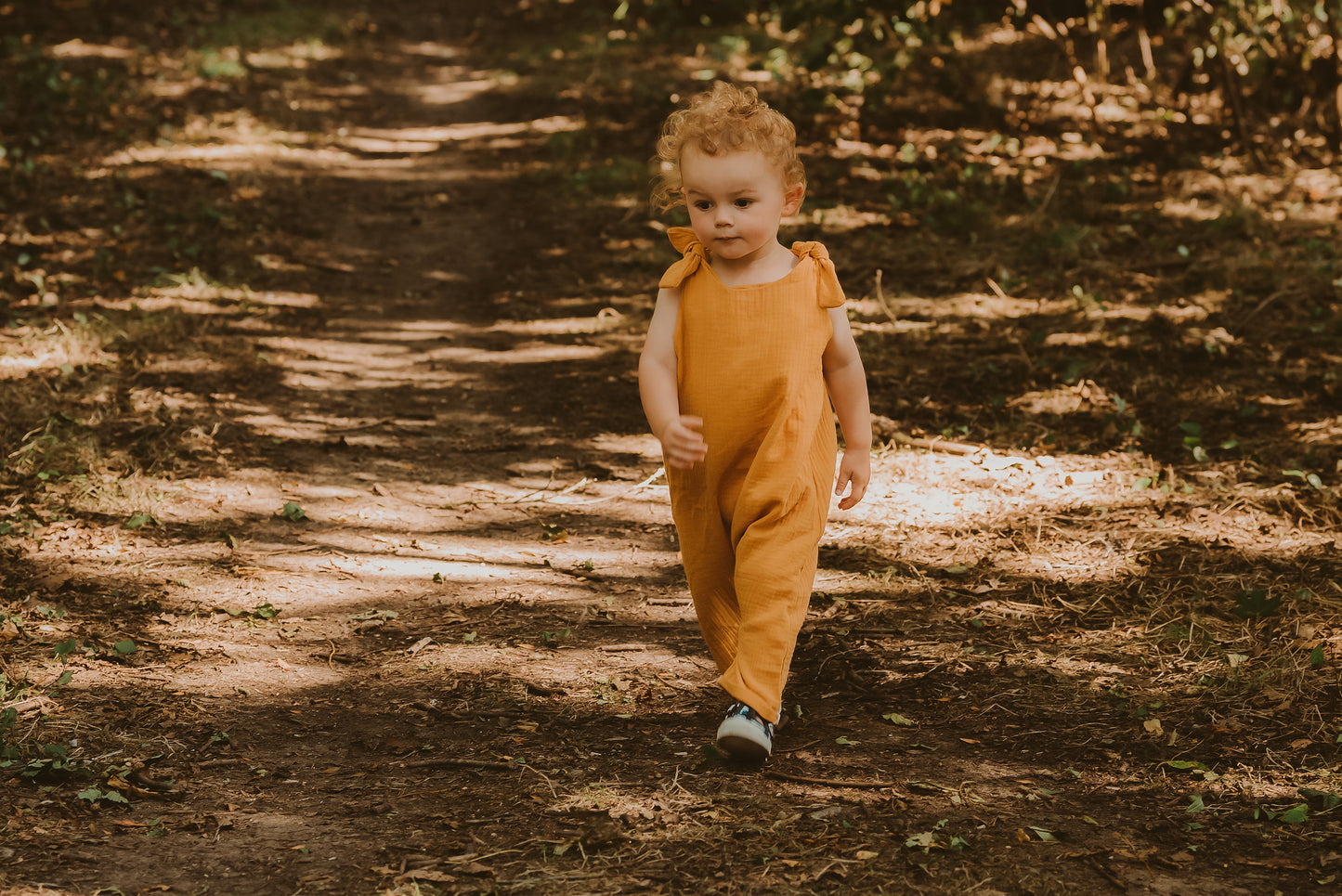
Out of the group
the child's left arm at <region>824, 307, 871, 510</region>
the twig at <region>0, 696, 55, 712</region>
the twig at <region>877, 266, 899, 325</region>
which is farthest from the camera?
the twig at <region>877, 266, 899, 325</region>

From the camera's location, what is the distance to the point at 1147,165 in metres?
8.66

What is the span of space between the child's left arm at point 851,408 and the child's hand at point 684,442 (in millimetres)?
475

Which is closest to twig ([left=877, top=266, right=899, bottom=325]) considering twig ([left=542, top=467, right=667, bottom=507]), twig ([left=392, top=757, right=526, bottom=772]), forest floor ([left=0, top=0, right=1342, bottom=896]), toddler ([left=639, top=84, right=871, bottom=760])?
forest floor ([left=0, top=0, right=1342, bottom=896])

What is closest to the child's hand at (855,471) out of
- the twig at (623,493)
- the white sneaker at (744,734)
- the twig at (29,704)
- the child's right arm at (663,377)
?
the child's right arm at (663,377)

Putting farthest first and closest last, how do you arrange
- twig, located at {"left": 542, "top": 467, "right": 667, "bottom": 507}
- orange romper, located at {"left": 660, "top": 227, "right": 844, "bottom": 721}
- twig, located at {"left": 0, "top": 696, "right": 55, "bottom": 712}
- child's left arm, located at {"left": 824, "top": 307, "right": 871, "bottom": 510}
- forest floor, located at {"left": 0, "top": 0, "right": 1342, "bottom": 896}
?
1. twig, located at {"left": 542, "top": 467, "right": 667, "bottom": 507}
2. twig, located at {"left": 0, "top": 696, "right": 55, "bottom": 712}
3. child's left arm, located at {"left": 824, "top": 307, "right": 871, "bottom": 510}
4. orange romper, located at {"left": 660, "top": 227, "right": 844, "bottom": 721}
5. forest floor, located at {"left": 0, "top": 0, "right": 1342, "bottom": 896}

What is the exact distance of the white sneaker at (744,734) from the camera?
287 centimetres

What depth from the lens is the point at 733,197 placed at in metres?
2.75

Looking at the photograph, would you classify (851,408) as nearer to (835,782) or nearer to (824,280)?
(824,280)

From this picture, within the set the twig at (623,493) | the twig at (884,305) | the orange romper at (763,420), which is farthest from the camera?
the twig at (884,305)

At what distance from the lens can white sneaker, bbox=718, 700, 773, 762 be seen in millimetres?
2869

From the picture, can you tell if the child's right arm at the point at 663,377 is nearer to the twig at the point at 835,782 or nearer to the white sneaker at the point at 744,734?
the white sneaker at the point at 744,734

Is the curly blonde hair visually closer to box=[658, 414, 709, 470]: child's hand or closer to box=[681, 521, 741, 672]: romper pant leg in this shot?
box=[658, 414, 709, 470]: child's hand

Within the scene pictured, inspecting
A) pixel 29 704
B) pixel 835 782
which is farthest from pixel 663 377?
pixel 29 704

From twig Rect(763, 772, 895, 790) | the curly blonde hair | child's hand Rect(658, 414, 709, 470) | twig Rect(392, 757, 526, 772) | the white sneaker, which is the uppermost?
the curly blonde hair
